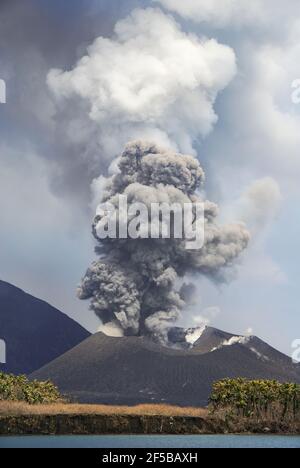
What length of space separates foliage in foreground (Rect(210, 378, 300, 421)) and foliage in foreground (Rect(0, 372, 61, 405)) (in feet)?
70.7

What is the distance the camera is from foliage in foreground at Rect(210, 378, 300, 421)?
347 feet

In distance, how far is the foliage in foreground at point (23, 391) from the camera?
359 feet

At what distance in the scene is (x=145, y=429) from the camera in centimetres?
9612

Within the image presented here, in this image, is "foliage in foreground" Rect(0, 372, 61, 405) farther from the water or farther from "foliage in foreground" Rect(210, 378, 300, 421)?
the water

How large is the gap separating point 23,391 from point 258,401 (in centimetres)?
2928

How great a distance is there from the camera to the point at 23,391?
112 metres

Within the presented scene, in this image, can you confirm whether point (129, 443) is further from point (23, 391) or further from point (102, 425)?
point (23, 391)

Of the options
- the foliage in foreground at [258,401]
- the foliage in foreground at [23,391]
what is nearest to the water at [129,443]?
the foliage in foreground at [258,401]

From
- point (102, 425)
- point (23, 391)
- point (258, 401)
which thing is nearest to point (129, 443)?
point (102, 425)
